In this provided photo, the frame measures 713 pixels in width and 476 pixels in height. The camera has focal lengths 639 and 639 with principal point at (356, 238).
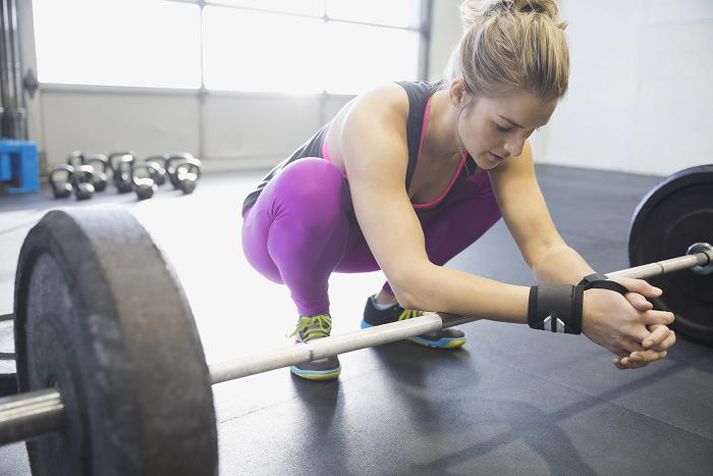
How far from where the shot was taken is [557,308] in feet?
3.10

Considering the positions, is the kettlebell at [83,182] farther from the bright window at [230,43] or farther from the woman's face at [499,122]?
the woman's face at [499,122]

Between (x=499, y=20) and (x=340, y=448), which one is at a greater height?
(x=499, y=20)

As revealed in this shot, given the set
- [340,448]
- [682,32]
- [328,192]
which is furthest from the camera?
[682,32]

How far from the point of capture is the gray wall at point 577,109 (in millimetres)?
4520

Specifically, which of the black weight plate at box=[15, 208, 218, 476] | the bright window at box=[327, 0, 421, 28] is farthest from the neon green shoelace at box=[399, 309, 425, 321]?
the bright window at box=[327, 0, 421, 28]

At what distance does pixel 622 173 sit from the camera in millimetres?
6023

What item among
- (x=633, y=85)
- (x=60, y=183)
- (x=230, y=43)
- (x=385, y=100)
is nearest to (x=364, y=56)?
(x=230, y=43)

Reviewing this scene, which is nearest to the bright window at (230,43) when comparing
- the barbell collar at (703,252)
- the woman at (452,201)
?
the woman at (452,201)

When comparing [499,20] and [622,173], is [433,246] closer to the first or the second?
[499,20]

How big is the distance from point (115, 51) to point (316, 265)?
3827mm

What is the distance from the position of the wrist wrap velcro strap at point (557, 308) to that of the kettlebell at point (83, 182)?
10.0ft

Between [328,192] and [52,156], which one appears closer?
[328,192]

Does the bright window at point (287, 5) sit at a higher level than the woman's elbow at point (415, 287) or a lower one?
higher

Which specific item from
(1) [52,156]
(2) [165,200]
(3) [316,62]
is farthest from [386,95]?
(3) [316,62]
